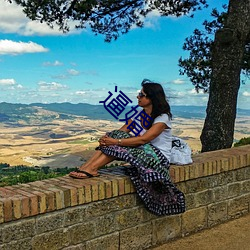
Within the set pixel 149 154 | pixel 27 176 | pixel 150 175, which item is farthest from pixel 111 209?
pixel 27 176

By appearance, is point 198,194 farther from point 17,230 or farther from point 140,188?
point 17,230

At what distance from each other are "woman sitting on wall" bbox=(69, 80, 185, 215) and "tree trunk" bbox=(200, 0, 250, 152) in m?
3.27

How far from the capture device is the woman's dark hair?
3475 mm

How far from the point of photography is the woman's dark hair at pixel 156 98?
3475 mm

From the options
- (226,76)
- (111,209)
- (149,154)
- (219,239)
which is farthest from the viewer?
(226,76)

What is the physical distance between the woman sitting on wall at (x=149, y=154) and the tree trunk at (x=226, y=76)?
3.27 meters

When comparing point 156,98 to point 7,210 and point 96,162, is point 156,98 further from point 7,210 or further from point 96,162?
point 7,210

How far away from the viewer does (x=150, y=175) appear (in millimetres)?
3244

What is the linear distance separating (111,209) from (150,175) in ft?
1.27

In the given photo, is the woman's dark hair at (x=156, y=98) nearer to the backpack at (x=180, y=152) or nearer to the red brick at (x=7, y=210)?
the backpack at (x=180, y=152)

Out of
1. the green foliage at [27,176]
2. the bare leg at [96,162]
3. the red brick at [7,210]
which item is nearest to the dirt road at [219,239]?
the bare leg at [96,162]

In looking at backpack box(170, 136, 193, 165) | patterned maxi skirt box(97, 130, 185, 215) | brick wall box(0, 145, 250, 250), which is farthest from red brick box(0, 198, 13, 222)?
backpack box(170, 136, 193, 165)

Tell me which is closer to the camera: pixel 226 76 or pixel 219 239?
pixel 219 239

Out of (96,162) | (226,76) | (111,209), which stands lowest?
(111,209)
